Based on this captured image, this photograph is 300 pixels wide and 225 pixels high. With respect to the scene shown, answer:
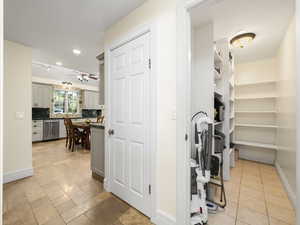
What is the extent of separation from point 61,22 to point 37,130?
506 cm

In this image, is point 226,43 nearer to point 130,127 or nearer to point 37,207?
point 130,127

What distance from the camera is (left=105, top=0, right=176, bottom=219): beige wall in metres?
1.48

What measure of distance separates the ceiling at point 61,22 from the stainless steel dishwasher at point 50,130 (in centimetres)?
364

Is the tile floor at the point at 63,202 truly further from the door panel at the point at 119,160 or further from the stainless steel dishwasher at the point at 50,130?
the stainless steel dishwasher at the point at 50,130

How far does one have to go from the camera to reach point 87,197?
6.88 feet

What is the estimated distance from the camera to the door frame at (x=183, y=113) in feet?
4.52

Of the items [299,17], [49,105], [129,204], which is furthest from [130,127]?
[49,105]

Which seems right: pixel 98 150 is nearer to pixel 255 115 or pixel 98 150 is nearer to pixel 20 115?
pixel 20 115

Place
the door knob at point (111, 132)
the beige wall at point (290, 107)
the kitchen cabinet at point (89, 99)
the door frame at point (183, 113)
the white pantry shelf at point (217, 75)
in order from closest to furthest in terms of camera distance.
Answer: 1. the door frame at point (183, 113)
2. the beige wall at point (290, 107)
3. the door knob at point (111, 132)
4. the white pantry shelf at point (217, 75)
5. the kitchen cabinet at point (89, 99)

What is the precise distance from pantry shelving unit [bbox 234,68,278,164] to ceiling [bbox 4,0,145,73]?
3626mm

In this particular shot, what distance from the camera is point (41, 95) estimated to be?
5.97 meters

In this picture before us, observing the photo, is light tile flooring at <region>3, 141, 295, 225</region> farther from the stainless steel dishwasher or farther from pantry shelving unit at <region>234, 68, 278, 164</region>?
the stainless steel dishwasher

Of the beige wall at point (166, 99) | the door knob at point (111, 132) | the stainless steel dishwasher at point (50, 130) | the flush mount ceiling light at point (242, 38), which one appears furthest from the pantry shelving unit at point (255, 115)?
the stainless steel dishwasher at point (50, 130)

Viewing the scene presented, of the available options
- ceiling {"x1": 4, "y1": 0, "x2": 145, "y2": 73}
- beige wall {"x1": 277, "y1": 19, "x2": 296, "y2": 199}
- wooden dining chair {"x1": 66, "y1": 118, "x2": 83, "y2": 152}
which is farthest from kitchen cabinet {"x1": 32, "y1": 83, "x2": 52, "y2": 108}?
beige wall {"x1": 277, "y1": 19, "x2": 296, "y2": 199}
